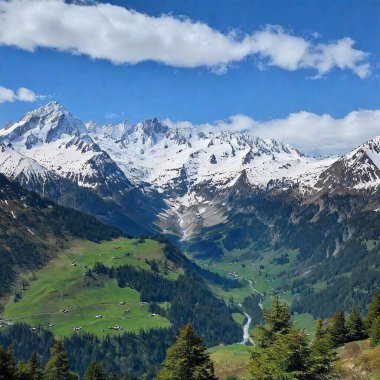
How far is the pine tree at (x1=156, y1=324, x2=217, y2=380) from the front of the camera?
206ft

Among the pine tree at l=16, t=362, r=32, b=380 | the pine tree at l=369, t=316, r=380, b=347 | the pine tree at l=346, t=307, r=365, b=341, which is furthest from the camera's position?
the pine tree at l=346, t=307, r=365, b=341

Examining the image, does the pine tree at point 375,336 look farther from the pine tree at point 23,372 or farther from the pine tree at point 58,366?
the pine tree at point 23,372

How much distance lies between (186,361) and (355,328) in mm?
70219

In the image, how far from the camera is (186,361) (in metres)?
63.2

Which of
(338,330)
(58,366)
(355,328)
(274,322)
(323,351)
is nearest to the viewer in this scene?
(323,351)

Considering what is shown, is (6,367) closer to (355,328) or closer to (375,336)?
(375,336)

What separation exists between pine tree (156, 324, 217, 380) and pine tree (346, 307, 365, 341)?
66.5 m

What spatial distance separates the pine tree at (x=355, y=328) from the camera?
4739 inches

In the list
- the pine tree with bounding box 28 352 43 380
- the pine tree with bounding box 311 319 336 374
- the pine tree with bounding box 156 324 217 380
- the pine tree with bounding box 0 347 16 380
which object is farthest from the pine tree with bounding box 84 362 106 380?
the pine tree with bounding box 156 324 217 380

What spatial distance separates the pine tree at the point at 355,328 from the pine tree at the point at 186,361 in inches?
2619

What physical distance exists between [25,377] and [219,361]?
69692 millimetres

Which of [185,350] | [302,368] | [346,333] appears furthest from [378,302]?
[302,368]

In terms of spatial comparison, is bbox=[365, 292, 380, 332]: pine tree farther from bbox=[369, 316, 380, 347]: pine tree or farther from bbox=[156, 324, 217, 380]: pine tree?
bbox=[156, 324, 217, 380]: pine tree

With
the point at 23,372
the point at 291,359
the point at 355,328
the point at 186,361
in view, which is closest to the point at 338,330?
the point at 355,328
